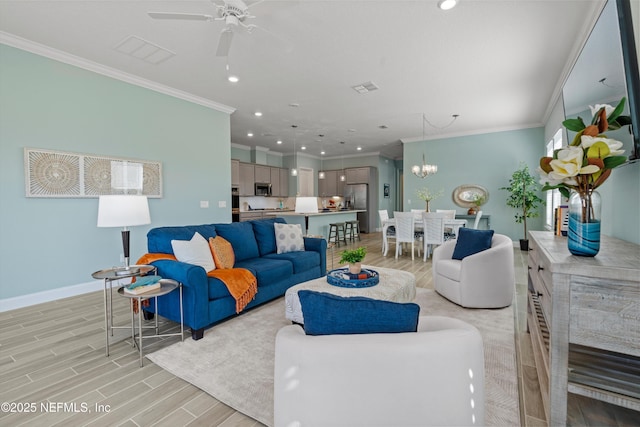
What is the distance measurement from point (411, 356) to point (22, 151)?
4.60 metres

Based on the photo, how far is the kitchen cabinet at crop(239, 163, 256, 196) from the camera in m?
8.49

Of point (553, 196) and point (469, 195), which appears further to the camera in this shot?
point (469, 195)

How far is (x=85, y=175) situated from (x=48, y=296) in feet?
5.16

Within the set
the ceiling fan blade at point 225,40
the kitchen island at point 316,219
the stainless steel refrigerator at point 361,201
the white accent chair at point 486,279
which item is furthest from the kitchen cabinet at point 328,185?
the ceiling fan blade at point 225,40

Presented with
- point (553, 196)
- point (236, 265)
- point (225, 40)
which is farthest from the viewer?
point (553, 196)

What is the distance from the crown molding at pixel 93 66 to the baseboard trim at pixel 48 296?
288cm

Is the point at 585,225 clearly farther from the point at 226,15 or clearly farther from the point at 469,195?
the point at 469,195

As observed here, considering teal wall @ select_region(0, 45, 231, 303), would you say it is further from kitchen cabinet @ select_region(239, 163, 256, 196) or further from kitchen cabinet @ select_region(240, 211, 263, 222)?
kitchen cabinet @ select_region(239, 163, 256, 196)

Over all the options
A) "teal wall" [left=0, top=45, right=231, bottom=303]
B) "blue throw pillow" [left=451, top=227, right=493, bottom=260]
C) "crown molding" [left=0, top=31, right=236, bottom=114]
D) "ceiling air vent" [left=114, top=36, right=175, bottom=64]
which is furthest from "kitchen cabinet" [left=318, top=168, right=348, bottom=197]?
"ceiling air vent" [left=114, top=36, right=175, bottom=64]

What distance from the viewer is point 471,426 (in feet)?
3.37

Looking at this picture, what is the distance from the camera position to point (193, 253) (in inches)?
110

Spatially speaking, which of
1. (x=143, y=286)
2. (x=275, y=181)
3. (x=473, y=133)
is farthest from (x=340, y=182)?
(x=143, y=286)

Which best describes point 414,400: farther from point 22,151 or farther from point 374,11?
point 22,151

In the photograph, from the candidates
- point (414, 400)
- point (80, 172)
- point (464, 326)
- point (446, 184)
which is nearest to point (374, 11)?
point (464, 326)
